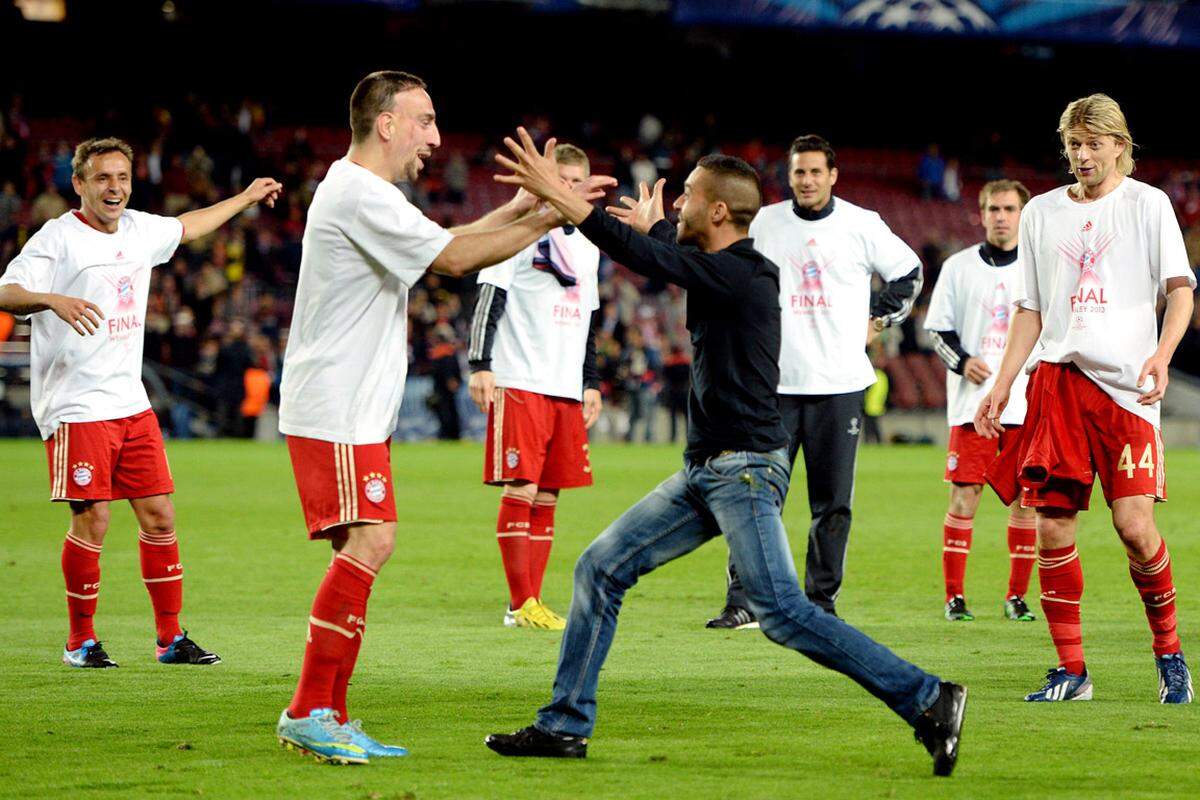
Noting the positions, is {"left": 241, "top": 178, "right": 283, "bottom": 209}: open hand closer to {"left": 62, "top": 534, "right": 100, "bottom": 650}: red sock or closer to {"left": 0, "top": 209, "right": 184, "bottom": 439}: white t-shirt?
{"left": 0, "top": 209, "right": 184, "bottom": 439}: white t-shirt

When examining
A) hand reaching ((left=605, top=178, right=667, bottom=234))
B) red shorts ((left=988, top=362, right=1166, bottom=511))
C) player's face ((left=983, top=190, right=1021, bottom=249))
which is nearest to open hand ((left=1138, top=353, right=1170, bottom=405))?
red shorts ((left=988, top=362, right=1166, bottom=511))

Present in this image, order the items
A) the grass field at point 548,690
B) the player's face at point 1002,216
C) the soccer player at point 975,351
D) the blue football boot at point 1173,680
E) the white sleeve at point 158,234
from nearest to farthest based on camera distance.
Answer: the grass field at point 548,690 < the blue football boot at point 1173,680 < the white sleeve at point 158,234 < the soccer player at point 975,351 < the player's face at point 1002,216

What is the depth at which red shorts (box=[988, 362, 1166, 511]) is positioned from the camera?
682 cm

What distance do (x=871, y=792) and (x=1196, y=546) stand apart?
9.26 m

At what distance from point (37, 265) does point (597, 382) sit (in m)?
3.58

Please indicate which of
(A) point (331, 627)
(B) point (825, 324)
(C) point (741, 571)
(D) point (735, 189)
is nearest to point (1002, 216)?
(B) point (825, 324)

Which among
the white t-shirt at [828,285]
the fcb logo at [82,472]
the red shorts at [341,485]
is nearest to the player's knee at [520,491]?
the white t-shirt at [828,285]

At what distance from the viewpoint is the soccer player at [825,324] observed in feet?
30.4

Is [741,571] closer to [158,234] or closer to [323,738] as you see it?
[323,738]

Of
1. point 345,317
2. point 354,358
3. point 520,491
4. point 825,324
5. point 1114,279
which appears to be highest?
point 1114,279

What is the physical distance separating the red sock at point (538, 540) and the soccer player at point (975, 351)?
2.32 metres

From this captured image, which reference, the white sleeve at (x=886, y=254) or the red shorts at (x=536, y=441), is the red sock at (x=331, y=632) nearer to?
the red shorts at (x=536, y=441)

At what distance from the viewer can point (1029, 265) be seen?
23.7 ft

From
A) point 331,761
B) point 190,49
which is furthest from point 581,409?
point 190,49
